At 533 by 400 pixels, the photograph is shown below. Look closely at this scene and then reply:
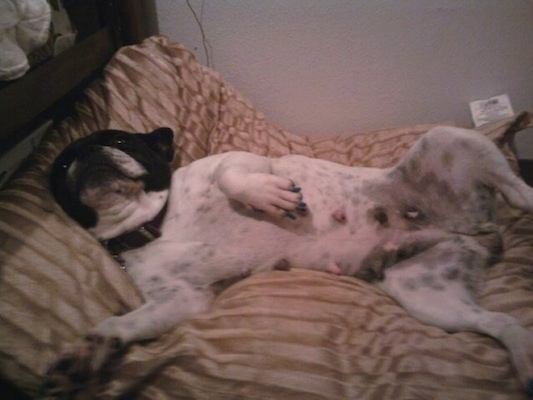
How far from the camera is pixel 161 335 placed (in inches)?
47.5

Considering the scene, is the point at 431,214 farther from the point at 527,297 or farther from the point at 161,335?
the point at 161,335

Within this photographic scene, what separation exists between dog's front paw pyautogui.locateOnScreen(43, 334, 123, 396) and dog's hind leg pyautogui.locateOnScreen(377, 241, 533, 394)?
0.85 meters

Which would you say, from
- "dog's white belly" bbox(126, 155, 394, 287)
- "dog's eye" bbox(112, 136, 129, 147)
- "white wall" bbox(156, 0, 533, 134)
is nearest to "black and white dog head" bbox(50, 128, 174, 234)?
"dog's eye" bbox(112, 136, 129, 147)

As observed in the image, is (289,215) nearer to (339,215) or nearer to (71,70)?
(339,215)

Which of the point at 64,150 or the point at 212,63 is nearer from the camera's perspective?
the point at 64,150

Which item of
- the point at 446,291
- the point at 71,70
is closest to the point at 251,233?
the point at 446,291

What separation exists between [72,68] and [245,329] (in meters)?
1.11

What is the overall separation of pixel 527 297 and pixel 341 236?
543 millimetres

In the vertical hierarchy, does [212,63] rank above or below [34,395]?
above

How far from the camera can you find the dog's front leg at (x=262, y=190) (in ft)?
4.22

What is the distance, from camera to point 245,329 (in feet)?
3.65

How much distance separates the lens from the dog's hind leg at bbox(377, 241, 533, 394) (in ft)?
3.73

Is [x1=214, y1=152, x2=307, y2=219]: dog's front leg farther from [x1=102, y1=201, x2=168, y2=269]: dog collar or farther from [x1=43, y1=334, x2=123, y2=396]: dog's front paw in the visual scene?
[x1=43, y1=334, x2=123, y2=396]: dog's front paw

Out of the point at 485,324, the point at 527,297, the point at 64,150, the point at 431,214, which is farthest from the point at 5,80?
the point at 527,297
